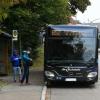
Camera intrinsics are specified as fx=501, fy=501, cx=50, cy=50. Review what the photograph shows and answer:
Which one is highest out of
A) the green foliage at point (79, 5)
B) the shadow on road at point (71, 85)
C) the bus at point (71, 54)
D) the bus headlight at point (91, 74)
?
the green foliage at point (79, 5)

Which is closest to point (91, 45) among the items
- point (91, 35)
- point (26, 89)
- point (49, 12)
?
point (91, 35)

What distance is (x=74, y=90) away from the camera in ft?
71.2

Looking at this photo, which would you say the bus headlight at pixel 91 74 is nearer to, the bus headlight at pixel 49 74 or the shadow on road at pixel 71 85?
the shadow on road at pixel 71 85

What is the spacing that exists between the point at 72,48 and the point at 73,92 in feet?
9.79

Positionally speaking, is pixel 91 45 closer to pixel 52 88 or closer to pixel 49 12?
pixel 52 88

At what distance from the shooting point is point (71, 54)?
75.0 ft

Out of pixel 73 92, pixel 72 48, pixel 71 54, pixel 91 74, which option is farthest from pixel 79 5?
pixel 73 92

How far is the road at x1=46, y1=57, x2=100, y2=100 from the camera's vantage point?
18562 mm

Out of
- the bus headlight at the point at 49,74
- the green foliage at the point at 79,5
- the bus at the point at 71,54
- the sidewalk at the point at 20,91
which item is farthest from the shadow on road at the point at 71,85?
the green foliage at the point at 79,5

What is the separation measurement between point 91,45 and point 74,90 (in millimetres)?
2488

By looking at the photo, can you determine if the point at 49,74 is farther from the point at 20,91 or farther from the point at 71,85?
the point at 20,91

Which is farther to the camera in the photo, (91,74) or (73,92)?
(91,74)

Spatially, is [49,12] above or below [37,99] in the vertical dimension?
above

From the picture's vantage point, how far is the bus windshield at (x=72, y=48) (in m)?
22.7
